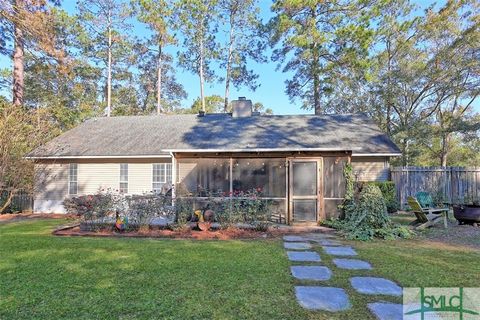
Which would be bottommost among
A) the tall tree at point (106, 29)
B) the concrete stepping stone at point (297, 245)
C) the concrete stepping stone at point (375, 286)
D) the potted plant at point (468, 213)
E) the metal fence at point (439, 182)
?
the concrete stepping stone at point (297, 245)

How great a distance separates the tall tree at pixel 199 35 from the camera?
80.2 feet

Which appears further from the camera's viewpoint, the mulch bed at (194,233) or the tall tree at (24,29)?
the tall tree at (24,29)

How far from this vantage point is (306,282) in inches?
178

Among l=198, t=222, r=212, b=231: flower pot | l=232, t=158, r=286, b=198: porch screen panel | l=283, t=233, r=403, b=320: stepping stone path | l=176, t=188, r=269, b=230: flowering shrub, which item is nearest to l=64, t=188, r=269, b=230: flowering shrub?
l=176, t=188, r=269, b=230: flowering shrub

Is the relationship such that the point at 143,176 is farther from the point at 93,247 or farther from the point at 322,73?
the point at 322,73

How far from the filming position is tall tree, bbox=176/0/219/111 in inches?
963

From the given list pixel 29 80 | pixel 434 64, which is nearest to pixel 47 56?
pixel 29 80

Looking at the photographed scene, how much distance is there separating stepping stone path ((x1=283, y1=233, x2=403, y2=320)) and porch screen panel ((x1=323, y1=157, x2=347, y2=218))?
8.53ft

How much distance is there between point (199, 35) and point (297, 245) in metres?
21.9

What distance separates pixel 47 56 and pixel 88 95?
490 inches

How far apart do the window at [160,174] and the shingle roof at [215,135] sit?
68cm

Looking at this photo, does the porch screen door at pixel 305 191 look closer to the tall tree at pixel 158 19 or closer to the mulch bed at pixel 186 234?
the mulch bed at pixel 186 234

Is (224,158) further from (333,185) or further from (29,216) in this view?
(29,216)

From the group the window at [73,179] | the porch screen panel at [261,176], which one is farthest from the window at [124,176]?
the porch screen panel at [261,176]
